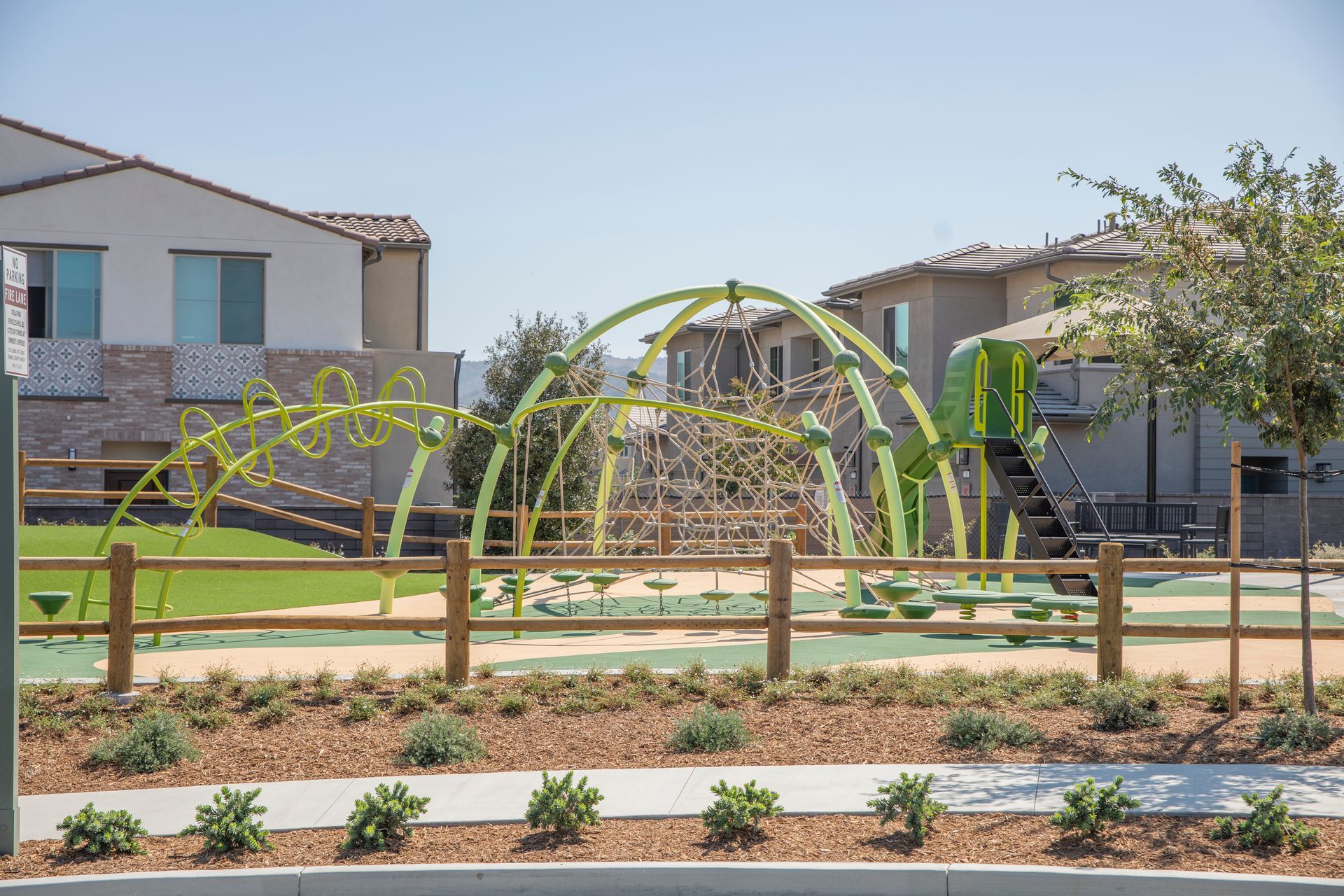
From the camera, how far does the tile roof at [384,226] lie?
30.0 meters

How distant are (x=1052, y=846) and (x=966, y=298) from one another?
27233 mm

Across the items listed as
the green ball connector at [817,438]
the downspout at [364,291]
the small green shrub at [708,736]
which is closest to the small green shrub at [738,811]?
the small green shrub at [708,736]

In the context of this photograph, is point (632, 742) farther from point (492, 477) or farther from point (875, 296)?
point (875, 296)

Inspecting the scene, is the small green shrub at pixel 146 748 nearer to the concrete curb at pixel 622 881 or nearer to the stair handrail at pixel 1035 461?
the concrete curb at pixel 622 881

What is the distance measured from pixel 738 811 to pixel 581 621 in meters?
4.12

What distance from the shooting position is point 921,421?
51.2 feet

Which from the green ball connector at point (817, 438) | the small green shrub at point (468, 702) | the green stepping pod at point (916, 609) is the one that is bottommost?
the small green shrub at point (468, 702)

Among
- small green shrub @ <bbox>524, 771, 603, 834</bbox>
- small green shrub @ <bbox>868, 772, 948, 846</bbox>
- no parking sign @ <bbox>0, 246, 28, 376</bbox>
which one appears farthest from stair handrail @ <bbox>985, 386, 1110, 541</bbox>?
no parking sign @ <bbox>0, 246, 28, 376</bbox>

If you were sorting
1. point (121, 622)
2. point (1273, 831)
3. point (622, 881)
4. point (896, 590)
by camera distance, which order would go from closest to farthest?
point (622, 881), point (1273, 831), point (121, 622), point (896, 590)

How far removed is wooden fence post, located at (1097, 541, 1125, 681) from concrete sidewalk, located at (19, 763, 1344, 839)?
2.27m

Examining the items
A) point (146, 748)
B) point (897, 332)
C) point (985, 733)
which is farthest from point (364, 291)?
point (985, 733)

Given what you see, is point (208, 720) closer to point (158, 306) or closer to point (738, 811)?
point (738, 811)

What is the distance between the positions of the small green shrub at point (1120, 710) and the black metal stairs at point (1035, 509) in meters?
4.92

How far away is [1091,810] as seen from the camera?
5992mm
